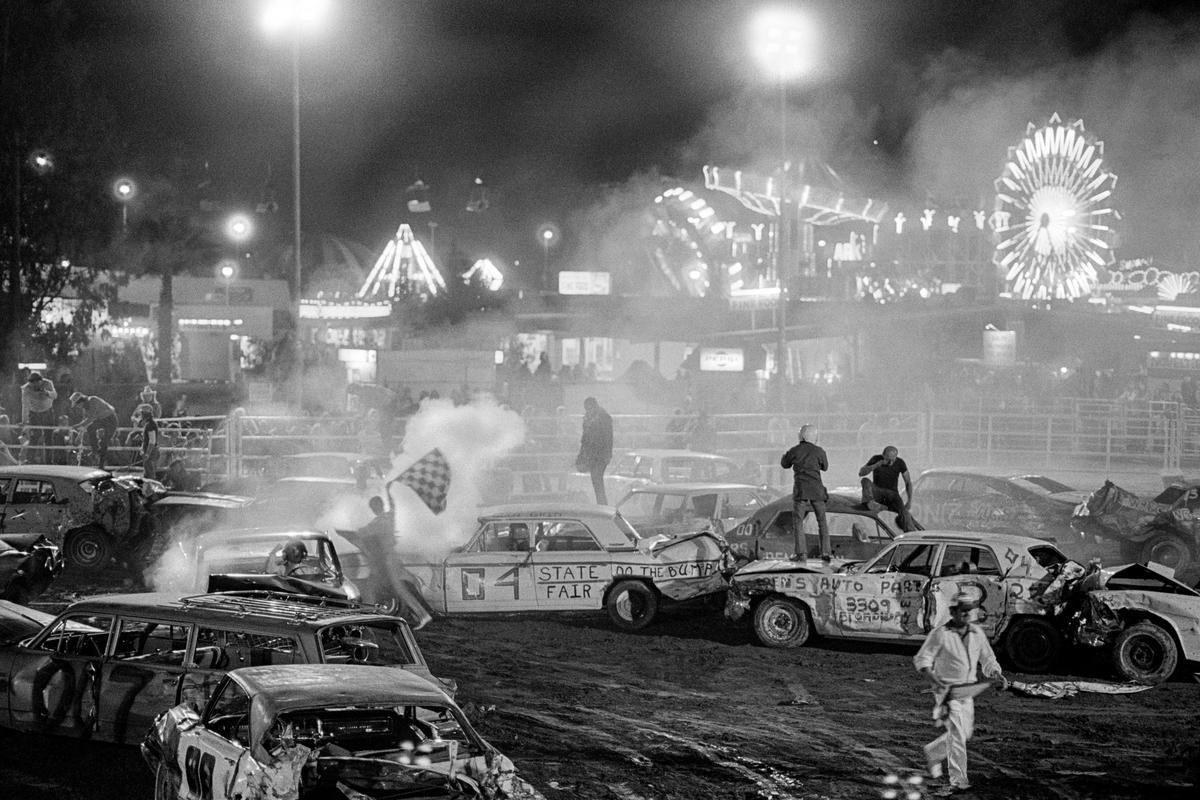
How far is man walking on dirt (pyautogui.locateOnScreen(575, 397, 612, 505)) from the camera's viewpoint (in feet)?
64.5

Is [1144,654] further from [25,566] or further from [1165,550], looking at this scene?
[25,566]

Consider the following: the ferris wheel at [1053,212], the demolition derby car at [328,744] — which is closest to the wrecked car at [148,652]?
the demolition derby car at [328,744]

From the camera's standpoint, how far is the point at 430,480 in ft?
47.1

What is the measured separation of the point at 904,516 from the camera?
15.9 m

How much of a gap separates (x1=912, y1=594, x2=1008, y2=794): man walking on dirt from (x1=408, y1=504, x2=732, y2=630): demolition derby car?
5.12 m

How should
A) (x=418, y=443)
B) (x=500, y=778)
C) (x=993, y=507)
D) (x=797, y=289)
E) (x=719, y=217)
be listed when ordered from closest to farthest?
1. (x=500, y=778)
2. (x=993, y=507)
3. (x=418, y=443)
4. (x=797, y=289)
5. (x=719, y=217)

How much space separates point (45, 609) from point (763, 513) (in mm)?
8178

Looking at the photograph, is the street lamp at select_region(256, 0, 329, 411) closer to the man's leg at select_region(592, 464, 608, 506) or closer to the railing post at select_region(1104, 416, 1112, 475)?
the man's leg at select_region(592, 464, 608, 506)

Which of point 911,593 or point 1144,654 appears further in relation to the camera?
point 911,593

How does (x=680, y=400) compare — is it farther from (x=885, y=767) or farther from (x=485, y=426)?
(x=885, y=767)

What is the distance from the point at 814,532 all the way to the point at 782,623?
10.5 feet

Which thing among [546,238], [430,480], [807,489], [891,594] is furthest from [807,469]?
[546,238]

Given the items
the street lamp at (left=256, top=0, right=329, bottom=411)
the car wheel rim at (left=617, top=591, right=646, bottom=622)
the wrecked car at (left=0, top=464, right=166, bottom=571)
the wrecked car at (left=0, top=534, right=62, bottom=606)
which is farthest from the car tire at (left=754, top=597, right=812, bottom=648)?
the street lamp at (left=256, top=0, right=329, bottom=411)

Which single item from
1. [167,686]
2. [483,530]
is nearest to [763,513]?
[483,530]
